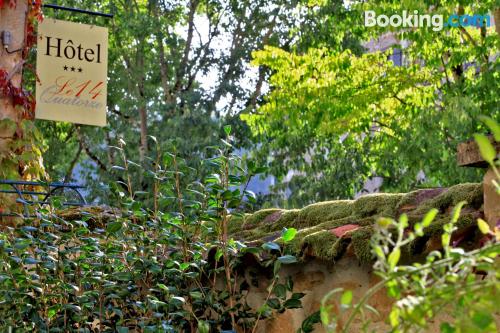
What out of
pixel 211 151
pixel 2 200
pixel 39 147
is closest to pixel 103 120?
pixel 39 147

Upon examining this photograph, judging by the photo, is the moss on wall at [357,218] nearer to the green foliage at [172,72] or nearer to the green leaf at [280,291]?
the green leaf at [280,291]

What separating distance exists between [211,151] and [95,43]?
1027cm

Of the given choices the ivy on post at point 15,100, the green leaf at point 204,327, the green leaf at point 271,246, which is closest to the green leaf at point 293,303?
the green leaf at point 271,246

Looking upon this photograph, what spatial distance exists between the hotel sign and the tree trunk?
0.63 feet

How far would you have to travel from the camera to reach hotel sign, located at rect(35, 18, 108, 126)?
Answer: 7207mm

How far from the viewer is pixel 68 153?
861 inches

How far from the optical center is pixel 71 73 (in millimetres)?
7352

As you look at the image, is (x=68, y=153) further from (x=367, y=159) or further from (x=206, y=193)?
(x=206, y=193)

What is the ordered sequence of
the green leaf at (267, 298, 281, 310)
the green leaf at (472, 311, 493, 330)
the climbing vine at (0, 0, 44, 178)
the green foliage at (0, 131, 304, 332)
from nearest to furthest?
the green leaf at (472, 311, 493, 330) → the green leaf at (267, 298, 281, 310) → the green foliage at (0, 131, 304, 332) → the climbing vine at (0, 0, 44, 178)

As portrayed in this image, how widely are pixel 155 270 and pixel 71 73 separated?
10.9 ft

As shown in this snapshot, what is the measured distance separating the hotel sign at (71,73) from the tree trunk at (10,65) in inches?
7.5

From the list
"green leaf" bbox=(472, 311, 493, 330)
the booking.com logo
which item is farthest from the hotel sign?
"green leaf" bbox=(472, 311, 493, 330)

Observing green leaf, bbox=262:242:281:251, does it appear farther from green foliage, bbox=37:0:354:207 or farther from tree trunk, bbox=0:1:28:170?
green foliage, bbox=37:0:354:207

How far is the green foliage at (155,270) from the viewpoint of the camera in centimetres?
435
